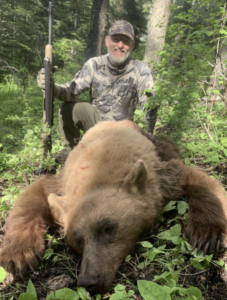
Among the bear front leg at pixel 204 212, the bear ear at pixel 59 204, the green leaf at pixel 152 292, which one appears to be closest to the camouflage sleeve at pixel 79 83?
the bear ear at pixel 59 204

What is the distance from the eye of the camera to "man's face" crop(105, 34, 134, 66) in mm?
4824

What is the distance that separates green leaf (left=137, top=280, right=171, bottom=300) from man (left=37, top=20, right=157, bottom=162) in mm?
3684

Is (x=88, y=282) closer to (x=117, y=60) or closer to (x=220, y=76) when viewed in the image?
(x=220, y=76)

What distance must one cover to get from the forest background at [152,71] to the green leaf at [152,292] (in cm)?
15

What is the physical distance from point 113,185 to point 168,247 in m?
0.75

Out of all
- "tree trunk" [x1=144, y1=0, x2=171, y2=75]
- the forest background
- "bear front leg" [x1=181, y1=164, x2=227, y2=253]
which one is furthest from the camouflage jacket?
"tree trunk" [x1=144, y1=0, x2=171, y2=75]

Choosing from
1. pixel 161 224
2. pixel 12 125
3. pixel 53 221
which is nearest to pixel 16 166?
pixel 53 221

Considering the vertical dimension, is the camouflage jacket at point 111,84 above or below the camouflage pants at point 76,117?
above

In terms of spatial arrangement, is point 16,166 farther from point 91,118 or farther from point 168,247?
point 168,247

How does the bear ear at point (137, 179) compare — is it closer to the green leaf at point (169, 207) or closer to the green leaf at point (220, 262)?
the green leaf at point (169, 207)

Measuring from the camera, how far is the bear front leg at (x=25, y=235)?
207 cm

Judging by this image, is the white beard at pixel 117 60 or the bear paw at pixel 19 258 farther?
the white beard at pixel 117 60

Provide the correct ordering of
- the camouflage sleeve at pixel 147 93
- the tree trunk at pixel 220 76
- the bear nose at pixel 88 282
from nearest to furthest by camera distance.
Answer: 1. the bear nose at pixel 88 282
2. the tree trunk at pixel 220 76
3. the camouflage sleeve at pixel 147 93

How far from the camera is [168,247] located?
2.13m
